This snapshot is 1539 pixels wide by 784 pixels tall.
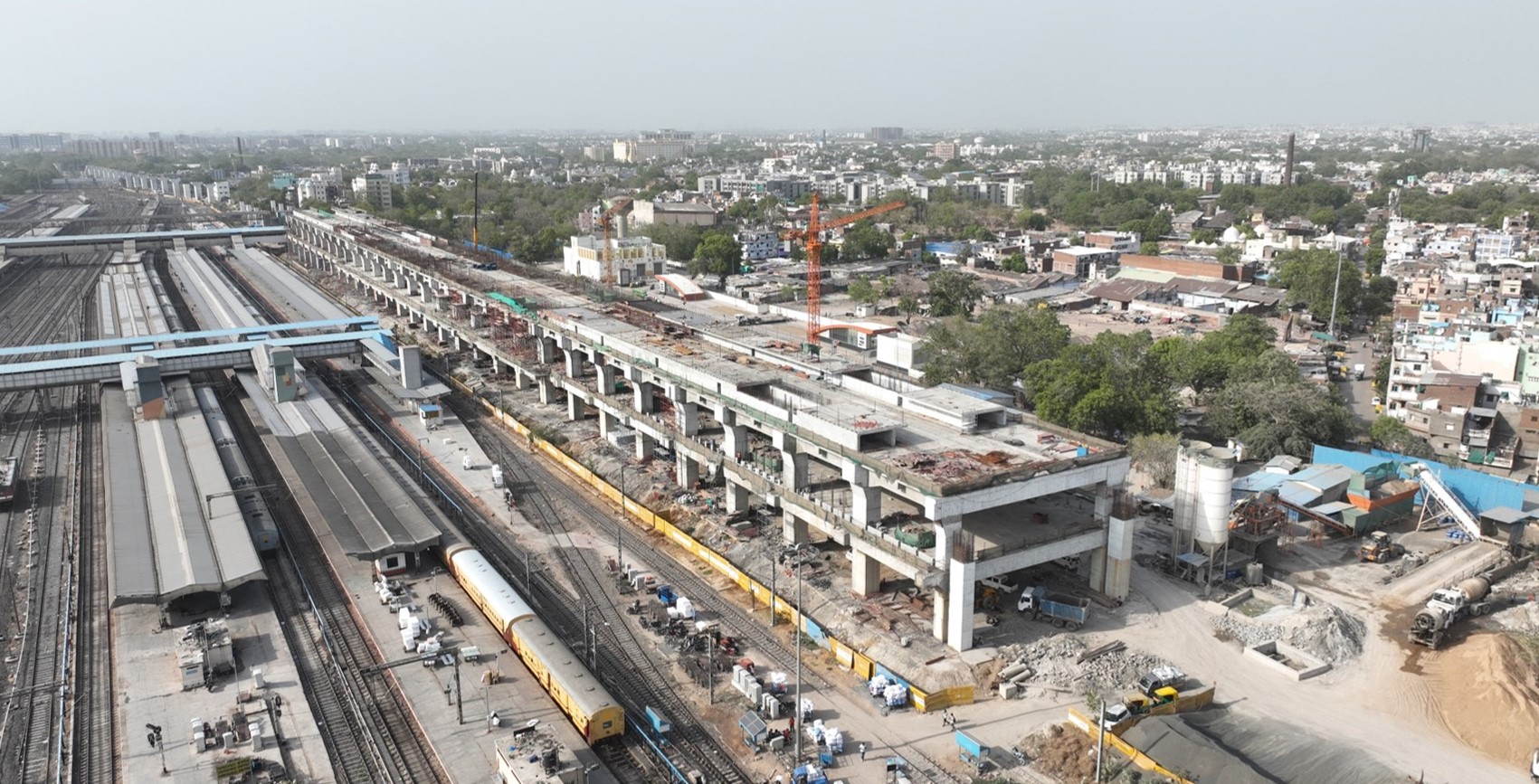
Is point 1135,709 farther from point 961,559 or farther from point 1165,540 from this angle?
point 1165,540

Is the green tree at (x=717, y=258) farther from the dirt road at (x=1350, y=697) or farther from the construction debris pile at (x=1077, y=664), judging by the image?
the construction debris pile at (x=1077, y=664)

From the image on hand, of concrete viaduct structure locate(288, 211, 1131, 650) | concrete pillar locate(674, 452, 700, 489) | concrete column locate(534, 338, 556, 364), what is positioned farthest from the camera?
concrete column locate(534, 338, 556, 364)

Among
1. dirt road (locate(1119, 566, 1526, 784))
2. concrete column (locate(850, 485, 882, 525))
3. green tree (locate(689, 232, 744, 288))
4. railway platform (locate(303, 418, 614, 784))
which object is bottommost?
dirt road (locate(1119, 566, 1526, 784))

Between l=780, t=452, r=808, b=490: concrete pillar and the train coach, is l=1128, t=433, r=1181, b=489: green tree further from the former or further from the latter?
the train coach

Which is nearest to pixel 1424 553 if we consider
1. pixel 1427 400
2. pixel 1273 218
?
pixel 1427 400

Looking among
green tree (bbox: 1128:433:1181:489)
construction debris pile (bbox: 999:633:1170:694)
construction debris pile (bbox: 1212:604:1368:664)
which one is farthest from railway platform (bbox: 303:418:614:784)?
green tree (bbox: 1128:433:1181:489)

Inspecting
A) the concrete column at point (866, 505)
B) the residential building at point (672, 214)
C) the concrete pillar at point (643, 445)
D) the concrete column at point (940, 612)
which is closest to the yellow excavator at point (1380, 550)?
the concrete column at point (940, 612)

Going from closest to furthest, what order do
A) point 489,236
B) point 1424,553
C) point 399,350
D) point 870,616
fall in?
point 870,616, point 1424,553, point 399,350, point 489,236

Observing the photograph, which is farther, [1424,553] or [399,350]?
[399,350]
